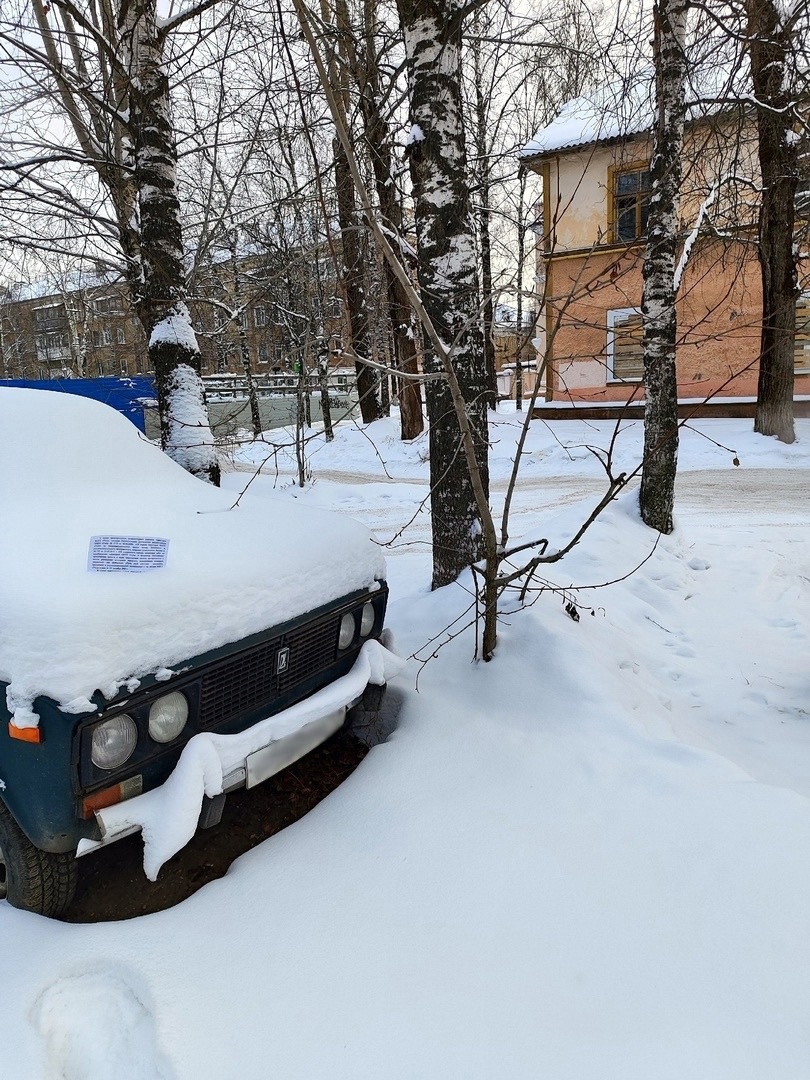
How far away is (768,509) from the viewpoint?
26.4 ft

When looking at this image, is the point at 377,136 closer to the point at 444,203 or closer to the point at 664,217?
the point at 664,217

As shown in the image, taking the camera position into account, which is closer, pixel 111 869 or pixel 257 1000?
pixel 257 1000

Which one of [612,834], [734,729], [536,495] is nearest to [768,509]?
[536,495]

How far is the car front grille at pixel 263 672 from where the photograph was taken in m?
2.18

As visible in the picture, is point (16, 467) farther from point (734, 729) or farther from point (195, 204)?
point (195, 204)

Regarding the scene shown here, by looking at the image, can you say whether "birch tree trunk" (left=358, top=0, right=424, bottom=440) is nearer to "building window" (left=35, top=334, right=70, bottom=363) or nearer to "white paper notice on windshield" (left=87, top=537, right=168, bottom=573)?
"white paper notice on windshield" (left=87, top=537, right=168, bottom=573)

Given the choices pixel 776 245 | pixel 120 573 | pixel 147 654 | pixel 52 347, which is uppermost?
pixel 52 347

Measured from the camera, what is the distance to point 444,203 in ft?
12.2

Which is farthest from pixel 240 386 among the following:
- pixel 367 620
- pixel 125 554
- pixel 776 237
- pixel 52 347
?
pixel 125 554

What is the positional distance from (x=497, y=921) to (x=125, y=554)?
1604 millimetres

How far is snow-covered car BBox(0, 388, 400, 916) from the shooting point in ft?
6.11

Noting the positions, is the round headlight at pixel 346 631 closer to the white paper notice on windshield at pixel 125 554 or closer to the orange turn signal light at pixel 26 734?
the white paper notice on windshield at pixel 125 554

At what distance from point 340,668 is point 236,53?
5683mm

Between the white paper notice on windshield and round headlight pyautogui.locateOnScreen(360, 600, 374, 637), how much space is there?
918 millimetres
